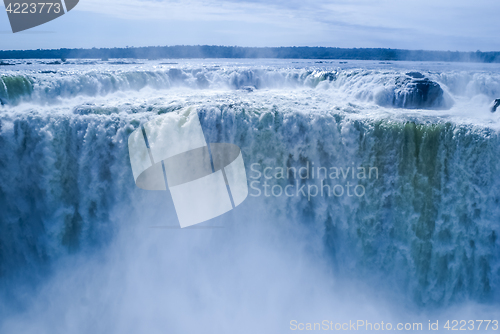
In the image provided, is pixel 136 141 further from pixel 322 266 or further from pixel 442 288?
pixel 442 288

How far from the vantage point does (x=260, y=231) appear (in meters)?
6.91

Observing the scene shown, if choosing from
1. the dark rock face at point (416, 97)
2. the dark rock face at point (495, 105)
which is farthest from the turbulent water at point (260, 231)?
the dark rock face at point (416, 97)

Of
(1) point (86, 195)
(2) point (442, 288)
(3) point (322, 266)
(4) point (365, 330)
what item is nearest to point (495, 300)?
(2) point (442, 288)

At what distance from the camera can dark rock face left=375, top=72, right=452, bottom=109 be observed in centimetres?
1011

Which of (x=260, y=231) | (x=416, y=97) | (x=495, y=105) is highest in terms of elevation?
(x=416, y=97)

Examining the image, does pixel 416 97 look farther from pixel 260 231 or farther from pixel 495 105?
pixel 260 231

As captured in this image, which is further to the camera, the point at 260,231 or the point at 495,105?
the point at 495,105

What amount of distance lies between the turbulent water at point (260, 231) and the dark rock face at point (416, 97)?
371 centimetres

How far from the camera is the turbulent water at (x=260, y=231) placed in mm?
6355

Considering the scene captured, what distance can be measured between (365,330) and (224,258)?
3.17m

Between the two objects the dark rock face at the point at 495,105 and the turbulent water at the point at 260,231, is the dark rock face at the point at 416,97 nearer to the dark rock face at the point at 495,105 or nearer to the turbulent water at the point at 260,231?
the dark rock face at the point at 495,105

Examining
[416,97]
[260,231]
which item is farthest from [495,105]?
[260,231]

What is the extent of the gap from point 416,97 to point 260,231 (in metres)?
7.02

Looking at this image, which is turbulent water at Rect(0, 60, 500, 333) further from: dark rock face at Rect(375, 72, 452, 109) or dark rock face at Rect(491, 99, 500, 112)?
dark rock face at Rect(375, 72, 452, 109)
